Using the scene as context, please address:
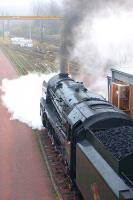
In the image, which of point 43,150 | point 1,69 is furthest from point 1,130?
point 1,69

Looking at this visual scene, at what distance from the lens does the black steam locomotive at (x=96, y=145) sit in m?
6.91

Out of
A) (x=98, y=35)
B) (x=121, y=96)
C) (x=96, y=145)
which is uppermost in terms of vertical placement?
(x=98, y=35)

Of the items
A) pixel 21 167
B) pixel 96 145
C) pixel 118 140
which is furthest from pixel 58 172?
pixel 118 140

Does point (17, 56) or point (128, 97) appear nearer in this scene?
point (128, 97)

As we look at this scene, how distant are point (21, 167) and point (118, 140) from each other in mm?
5652

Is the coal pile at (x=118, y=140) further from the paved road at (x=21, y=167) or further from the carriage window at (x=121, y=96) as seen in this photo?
the carriage window at (x=121, y=96)

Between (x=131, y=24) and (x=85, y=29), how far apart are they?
2984mm

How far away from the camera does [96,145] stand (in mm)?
8320

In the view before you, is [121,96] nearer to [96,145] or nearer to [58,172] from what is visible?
[58,172]

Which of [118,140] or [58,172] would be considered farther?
[58,172]

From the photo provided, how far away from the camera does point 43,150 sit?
14336 mm

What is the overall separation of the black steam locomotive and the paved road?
4.47 ft

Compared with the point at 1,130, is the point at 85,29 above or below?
above

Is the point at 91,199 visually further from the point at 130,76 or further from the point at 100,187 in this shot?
the point at 130,76
